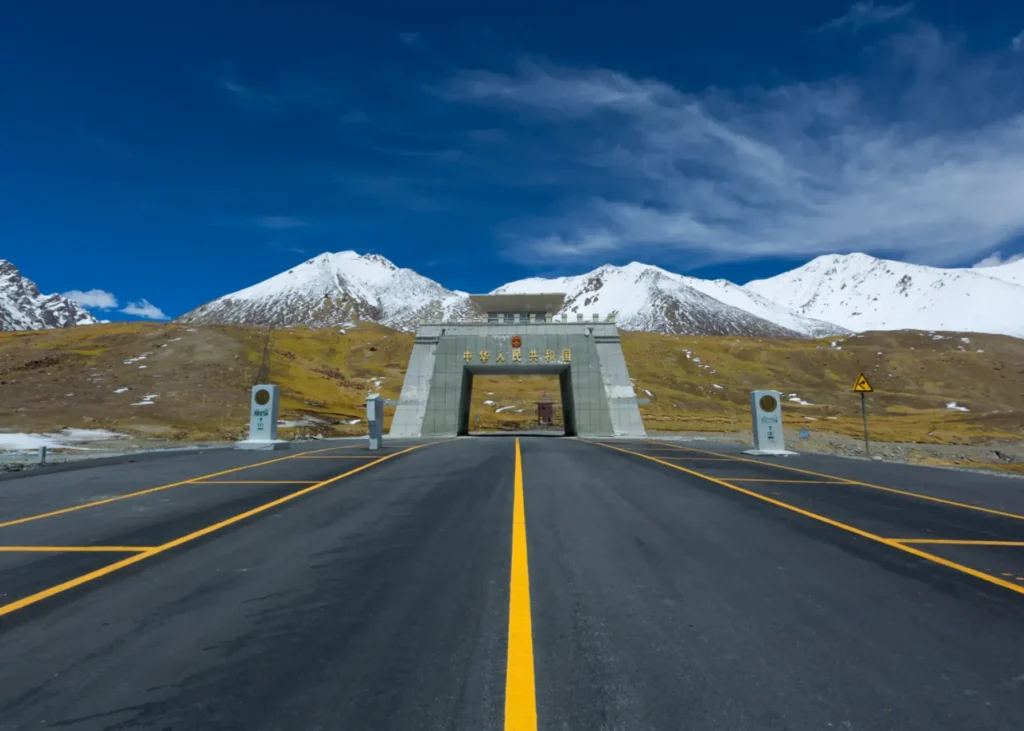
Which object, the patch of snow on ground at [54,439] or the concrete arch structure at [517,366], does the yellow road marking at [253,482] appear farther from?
the concrete arch structure at [517,366]

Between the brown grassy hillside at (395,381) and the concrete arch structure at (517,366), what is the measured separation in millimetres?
8462

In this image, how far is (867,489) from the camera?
11.9 metres

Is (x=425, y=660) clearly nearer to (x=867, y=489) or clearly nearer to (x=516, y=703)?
(x=516, y=703)

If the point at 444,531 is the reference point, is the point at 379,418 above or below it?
above

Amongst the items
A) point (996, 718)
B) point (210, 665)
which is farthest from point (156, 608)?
point (996, 718)

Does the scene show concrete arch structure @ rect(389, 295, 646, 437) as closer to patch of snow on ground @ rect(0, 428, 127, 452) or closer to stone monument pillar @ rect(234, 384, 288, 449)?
patch of snow on ground @ rect(0, 428, 127, 452)

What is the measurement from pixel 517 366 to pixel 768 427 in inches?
1062

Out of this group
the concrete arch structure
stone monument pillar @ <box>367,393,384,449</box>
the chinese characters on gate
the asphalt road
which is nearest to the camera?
the asphalt road

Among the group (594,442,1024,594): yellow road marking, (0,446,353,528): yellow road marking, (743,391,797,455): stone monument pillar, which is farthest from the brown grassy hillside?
(594,442,1024,594): yellow road marking

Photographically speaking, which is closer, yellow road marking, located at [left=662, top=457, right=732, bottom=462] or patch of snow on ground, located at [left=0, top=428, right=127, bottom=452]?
yellow road marking, located at [left=662, top=457, right=732, bottom=462]

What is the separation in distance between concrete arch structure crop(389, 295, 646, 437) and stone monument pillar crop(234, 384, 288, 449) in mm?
22314

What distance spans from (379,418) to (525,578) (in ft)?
61.4

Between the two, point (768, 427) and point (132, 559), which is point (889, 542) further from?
point (768, 427)

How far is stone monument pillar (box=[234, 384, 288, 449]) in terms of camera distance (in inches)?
868
